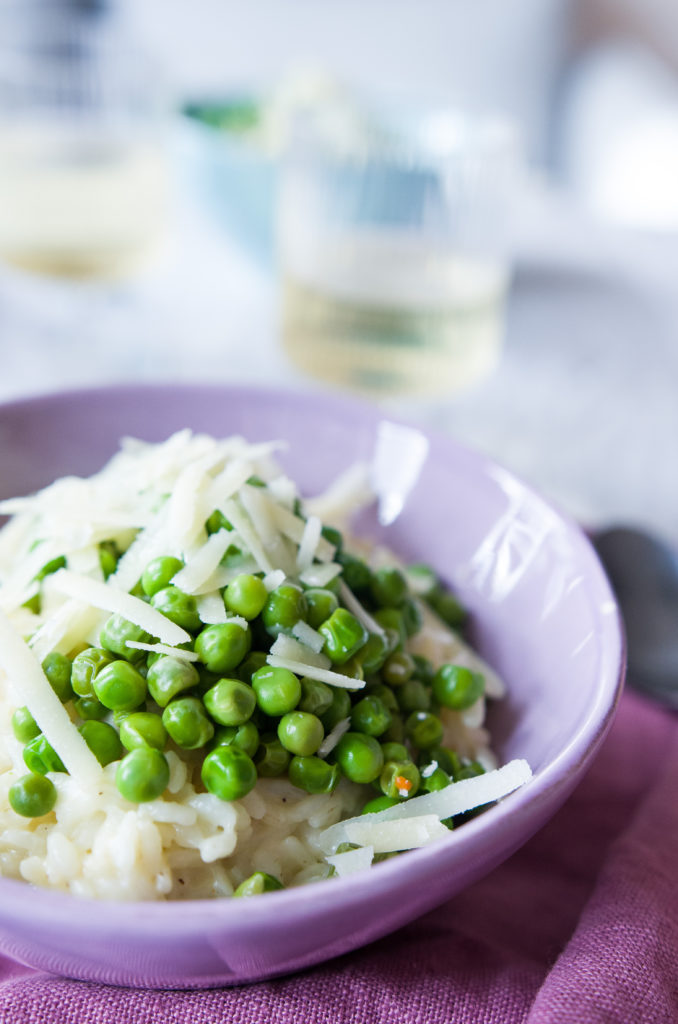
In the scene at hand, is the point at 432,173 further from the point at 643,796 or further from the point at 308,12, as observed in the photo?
the point at 308,12

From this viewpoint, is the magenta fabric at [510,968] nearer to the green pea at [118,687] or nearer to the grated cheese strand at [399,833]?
the grated cheese strand at [399,833]

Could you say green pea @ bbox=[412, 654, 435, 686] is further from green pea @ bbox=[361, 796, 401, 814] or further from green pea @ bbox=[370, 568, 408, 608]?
green pea @ bbox=[361, 796, 401, 814]

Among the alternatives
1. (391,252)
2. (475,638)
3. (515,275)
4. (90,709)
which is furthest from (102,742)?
(515,275)

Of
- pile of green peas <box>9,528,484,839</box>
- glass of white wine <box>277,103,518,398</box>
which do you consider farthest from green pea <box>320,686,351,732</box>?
glass of white wine <box>277,103,518,398</box>

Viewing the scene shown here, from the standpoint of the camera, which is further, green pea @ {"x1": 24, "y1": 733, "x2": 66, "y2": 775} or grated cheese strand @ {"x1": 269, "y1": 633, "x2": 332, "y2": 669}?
grated cheese strand @ {"x1": 269, "y1": 633, "x2": 332, "y2": 669}

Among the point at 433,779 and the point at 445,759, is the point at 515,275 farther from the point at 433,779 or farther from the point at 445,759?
the point at 433,779

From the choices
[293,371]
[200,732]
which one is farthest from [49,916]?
[293,371]
